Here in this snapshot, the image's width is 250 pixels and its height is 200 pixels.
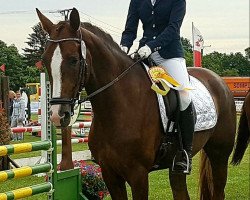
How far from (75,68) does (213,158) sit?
10.1ft

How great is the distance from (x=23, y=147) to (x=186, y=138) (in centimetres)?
165

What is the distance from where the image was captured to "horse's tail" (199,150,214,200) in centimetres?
636

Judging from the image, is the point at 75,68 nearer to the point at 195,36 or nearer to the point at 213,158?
the point at 213,158

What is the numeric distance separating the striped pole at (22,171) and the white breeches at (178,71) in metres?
1.73

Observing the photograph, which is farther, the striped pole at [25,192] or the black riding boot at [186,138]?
the black riding boot at [186,138]

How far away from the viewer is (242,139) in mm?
7184

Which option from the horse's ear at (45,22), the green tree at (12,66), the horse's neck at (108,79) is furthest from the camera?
the green tree at (12,66)

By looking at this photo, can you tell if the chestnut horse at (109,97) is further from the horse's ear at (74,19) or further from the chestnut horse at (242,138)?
the chestnut horse at (242,138)

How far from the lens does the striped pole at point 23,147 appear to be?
4502 millimetres

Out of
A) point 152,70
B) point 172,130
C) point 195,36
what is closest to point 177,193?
point 172,130

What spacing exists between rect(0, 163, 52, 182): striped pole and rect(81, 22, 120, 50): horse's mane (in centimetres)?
158

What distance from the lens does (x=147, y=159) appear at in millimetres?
4348

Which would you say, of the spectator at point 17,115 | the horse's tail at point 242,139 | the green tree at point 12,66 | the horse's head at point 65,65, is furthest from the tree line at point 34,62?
the horse's head at point 65,65

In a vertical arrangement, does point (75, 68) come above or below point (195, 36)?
below
